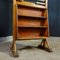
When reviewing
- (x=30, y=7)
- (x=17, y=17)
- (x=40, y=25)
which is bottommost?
(x=40, y=25)

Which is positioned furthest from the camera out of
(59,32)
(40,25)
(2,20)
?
(59,32)

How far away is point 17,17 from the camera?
2225 millimetres

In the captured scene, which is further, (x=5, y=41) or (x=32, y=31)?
(x=5, y=41)

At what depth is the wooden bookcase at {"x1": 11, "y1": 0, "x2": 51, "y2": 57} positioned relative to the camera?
224 cm

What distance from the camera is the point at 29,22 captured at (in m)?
2.50

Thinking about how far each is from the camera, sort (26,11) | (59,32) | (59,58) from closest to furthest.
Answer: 1. (59,58)
2. (26,11)
3. (59,32)

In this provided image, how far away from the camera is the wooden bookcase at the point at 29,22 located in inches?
88.2

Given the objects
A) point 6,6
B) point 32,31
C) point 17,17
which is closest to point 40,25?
point 32,31

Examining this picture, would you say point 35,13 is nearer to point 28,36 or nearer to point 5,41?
point 28,36

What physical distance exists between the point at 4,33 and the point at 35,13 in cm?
108

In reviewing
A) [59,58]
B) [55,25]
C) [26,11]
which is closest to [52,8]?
[55,25]

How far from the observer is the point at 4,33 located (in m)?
3.25

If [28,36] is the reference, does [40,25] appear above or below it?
above

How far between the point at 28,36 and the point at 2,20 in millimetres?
1012
